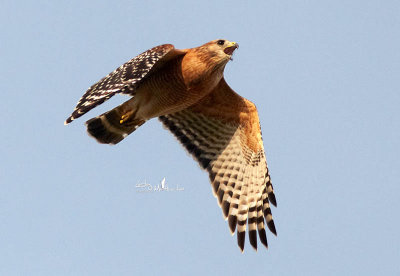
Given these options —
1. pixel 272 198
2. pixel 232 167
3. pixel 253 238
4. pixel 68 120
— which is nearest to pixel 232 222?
pixel 253 238

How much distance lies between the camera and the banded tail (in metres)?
12.5

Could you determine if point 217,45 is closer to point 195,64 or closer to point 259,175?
point 195,64

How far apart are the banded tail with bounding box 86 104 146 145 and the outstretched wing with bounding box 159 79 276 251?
1101 mm

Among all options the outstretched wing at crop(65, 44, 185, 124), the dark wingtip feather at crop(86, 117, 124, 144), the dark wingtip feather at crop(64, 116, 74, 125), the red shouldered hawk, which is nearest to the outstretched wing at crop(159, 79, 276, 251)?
the red shouldered hawk

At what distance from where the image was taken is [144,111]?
12.2 m

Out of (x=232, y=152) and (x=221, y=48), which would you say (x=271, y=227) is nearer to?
(x=232, y=152)

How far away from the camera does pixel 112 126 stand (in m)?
12.6

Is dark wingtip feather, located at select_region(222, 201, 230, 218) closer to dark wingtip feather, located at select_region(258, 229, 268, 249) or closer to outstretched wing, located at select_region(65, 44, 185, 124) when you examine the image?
dark wingtip feather, located at select_region(258, 229, 268, 249)

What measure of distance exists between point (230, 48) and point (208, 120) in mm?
2140

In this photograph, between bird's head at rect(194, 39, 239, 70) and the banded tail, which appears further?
the banded tail

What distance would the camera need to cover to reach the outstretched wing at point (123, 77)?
1043 cm

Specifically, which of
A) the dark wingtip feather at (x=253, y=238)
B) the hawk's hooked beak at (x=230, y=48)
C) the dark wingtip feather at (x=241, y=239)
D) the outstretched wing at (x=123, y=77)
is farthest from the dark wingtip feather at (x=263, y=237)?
the outstretched wing at (x=123, y=77)

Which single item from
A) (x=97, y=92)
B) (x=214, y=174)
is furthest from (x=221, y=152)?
(x=97, y=92)

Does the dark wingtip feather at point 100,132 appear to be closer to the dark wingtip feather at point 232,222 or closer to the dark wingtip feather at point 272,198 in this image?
the dark wingtip feather at point 232,222
